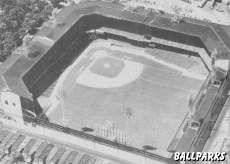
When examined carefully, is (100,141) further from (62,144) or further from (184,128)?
(184,128)

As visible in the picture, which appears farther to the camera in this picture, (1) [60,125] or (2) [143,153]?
(1) [60,125]

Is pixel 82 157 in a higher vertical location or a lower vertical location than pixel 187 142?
lower

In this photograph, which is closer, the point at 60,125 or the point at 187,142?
the point at 187,142

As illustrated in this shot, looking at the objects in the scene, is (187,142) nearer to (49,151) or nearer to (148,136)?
(148,136)

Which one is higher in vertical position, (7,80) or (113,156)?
(7,80)

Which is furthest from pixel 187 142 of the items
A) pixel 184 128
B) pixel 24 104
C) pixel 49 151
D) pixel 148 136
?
pixel 24 104

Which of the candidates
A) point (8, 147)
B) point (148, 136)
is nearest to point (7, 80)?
point (8, 147)
